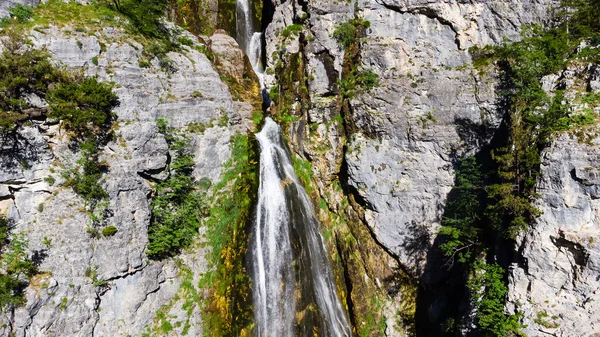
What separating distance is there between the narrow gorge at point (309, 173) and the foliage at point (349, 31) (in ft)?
0.33

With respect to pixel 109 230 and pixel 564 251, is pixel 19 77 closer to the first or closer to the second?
pixel 109 230

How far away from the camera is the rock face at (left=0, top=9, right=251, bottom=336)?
44.1 feet

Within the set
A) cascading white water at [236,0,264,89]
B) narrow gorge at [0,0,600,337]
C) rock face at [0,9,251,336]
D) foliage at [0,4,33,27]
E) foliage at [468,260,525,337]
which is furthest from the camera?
cascading white water at [236,0,264,89]

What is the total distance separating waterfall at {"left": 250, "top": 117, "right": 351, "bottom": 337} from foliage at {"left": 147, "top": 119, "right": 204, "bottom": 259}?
3.60 m

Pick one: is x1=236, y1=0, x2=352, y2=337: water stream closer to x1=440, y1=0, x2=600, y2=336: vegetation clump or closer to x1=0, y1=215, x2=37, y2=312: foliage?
x1=440, y1=0, x2=600, y2=336: vegetation clump

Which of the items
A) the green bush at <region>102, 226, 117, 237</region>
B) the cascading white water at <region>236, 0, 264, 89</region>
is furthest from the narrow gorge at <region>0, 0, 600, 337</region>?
the cascading white water at <region>236, 0, 264, 89</region>

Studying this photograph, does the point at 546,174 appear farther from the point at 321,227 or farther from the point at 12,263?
the point at 12,263

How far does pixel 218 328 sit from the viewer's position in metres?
15.9

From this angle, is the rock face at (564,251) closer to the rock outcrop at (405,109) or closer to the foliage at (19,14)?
the rock outcrop at (405,109)

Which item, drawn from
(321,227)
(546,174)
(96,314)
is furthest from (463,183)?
(96,314)

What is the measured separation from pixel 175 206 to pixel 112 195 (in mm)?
3096

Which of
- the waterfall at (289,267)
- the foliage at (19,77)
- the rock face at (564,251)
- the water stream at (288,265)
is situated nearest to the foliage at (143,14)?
the foliage at (19,77)

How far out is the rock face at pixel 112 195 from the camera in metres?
13.4

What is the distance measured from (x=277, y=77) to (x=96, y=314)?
16.8m
